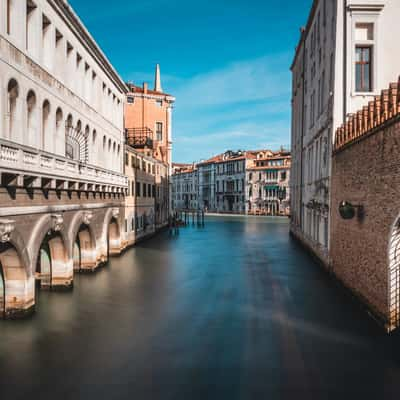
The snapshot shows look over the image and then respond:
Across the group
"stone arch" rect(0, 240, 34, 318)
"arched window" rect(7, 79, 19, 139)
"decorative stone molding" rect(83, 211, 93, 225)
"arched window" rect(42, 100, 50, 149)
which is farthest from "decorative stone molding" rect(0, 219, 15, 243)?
"decorative stone molding" rect(83, 211, 93, 225)

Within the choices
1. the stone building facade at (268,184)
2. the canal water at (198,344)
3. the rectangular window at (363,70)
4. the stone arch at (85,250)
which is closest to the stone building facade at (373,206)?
the canal water at (198,344)

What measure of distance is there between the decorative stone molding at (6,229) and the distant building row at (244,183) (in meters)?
74.3

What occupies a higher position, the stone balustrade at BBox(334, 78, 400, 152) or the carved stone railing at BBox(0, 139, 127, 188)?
the stone balustrade at BBox(334, 78, 400, 152)

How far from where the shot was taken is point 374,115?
12984mm

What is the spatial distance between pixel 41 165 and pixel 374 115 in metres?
11.0

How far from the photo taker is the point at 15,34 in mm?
12609

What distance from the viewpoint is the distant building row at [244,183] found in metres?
84.1

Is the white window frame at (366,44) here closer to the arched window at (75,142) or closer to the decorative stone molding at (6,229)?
the arched window at (75,142)

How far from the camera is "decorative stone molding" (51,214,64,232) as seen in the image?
15102 mm

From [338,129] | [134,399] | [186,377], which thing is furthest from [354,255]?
[134,399]

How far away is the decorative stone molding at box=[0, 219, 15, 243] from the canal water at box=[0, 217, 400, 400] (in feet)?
9.41

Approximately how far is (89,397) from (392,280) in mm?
8315

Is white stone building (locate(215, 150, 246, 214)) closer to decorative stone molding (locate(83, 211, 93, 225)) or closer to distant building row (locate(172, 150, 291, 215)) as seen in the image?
distant building row (locate(172, 150, 291, 215))

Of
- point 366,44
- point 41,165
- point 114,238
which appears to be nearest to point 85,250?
point 114,238
